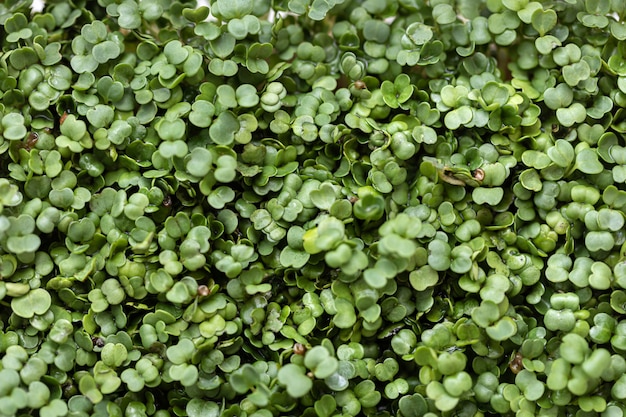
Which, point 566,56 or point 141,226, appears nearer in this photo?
point 141,226

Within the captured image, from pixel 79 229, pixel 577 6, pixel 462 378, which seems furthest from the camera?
pixel 577 6

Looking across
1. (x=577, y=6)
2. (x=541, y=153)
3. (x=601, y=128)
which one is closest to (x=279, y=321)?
(x=541, y=153)

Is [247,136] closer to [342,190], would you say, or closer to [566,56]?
[342,190]

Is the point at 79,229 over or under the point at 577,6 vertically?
under

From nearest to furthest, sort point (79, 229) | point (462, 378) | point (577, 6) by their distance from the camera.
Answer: point (462, 378), point (79, 229), point (577, 6)

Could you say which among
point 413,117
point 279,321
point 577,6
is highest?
point 577,6

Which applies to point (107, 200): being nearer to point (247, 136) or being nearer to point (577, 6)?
point (247, 136)
